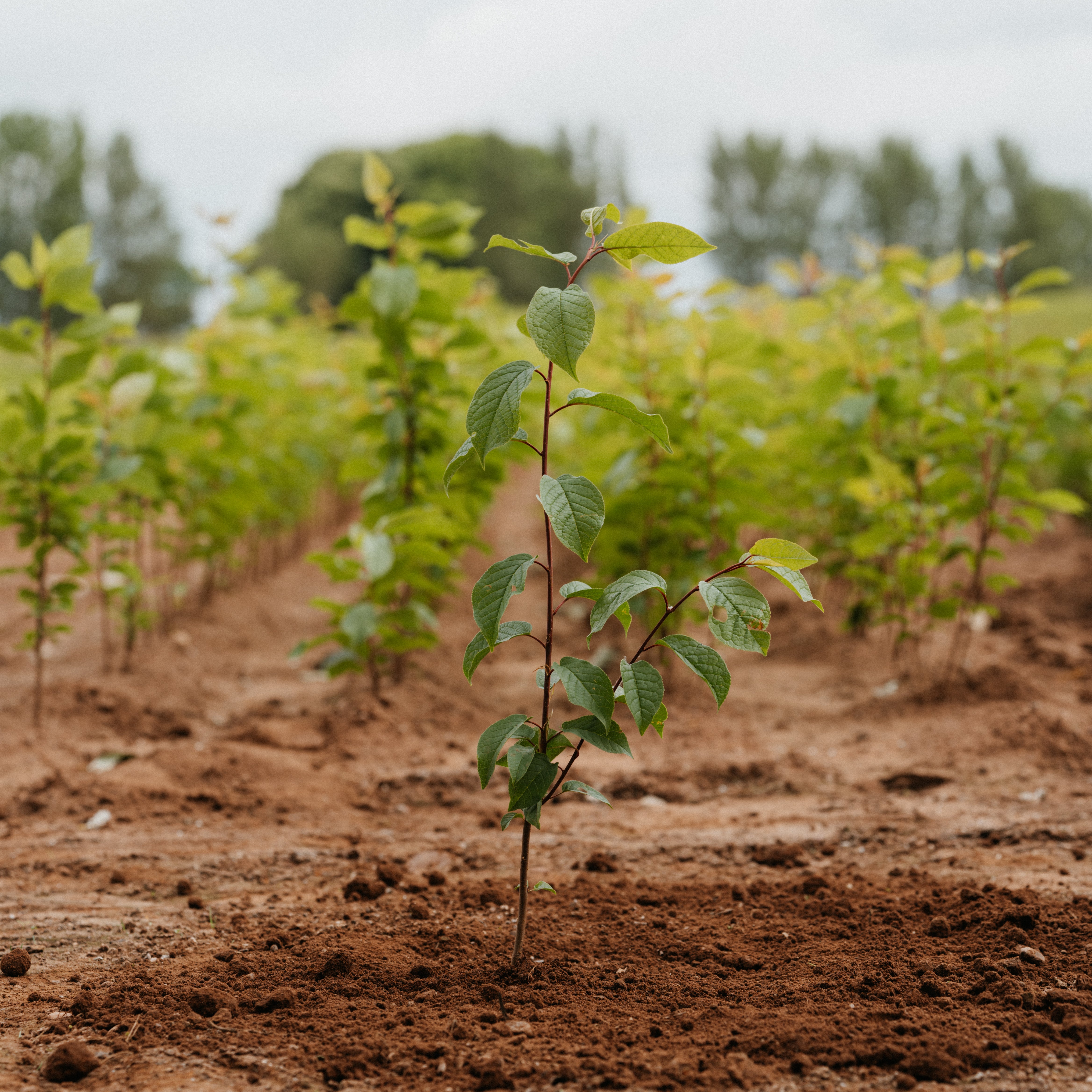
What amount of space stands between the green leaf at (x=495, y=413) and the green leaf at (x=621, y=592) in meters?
0.28

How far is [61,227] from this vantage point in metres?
16.7

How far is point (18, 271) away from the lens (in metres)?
2.84

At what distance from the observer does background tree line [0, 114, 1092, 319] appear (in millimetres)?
23703

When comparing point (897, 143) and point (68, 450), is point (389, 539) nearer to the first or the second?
point (68, 450)

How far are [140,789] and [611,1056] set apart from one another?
1.90 meters

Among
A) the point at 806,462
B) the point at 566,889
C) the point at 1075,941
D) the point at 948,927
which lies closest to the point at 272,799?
the point at 566,889

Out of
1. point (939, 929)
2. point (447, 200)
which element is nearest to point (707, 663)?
point (939, 929)

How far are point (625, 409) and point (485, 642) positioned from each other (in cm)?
43

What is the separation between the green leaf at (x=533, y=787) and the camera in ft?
4.63

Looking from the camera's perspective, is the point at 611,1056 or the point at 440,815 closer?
the point at 611,1056

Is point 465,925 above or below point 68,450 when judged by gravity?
below

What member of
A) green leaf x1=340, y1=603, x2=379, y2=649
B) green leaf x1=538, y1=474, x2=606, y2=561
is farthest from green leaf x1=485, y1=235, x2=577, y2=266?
green leaf x1=340, y1=603, x2=379, y2=649

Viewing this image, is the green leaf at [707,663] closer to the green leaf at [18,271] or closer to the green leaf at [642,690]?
the green leaf at [642,690]

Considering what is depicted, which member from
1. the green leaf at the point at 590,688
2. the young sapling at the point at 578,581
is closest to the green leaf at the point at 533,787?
the young sapling at the point at 578,581
